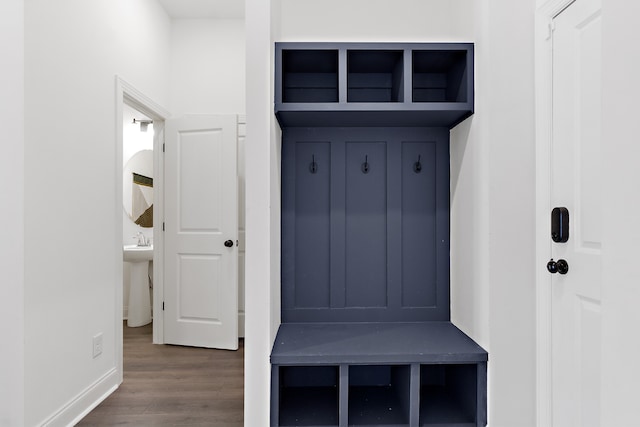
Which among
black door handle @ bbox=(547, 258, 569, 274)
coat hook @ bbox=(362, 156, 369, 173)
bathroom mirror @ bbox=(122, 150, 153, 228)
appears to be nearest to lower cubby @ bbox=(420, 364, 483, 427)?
black door handle @ bbox=(547, 258, 569, 274)

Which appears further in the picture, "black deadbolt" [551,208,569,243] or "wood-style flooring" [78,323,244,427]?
"wood-style flooring" [78,323,244,427]

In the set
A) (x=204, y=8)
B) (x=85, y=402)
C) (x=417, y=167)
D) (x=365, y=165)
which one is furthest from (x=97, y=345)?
(x=204, y=8)

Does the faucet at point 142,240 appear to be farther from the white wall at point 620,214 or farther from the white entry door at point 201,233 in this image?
the white wall at point 620,214

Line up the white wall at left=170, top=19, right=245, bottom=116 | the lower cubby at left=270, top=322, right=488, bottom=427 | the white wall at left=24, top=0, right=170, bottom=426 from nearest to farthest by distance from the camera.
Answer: the lower cubby at left=270, top=322, right=488, bottom=427 < the white wall at left=24, top=0, right=170, bottom=426 < the white wall at left=170, top=19, right=245, bottom=116

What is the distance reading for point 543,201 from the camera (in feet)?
5.39

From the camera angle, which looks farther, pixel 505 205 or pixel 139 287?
pixel 139 287

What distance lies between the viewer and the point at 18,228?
72.7 inches

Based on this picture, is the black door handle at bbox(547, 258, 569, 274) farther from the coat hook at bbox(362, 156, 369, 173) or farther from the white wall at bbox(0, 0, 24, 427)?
the white wall at bbox(0, 0, 24, 427)

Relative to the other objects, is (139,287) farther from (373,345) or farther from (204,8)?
(373,345)

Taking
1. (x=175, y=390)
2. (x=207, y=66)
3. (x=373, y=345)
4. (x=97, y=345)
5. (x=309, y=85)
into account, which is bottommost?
(x=175, y=390)

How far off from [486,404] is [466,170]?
1138 millimetres

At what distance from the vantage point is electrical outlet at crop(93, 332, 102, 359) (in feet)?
7.95

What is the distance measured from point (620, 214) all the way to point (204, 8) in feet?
11.9

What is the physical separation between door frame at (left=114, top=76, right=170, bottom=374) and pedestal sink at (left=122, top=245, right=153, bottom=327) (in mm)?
534
